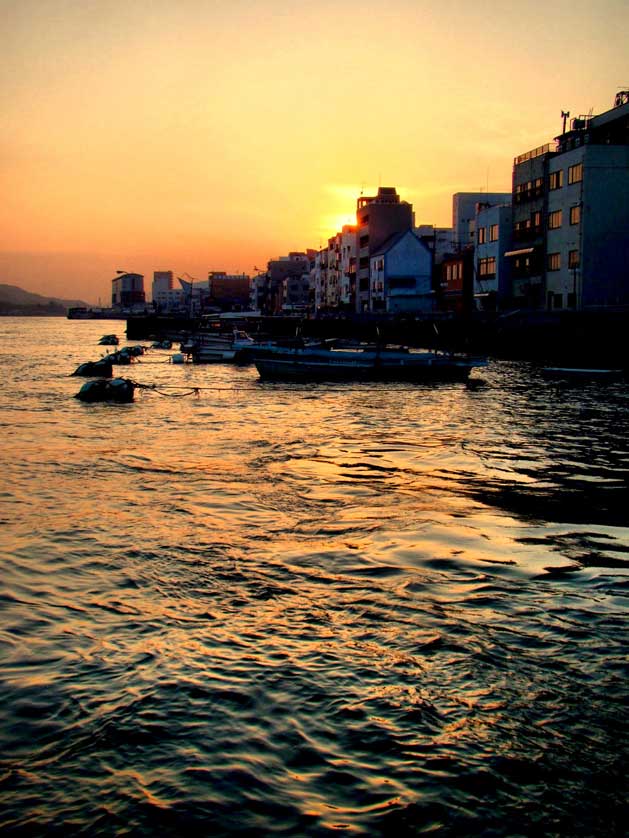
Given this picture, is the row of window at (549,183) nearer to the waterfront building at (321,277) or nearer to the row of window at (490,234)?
the row of window at (490,234)

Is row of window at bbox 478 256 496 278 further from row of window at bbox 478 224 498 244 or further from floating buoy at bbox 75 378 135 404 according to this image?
floating buoy at bbox 75 378 135 404

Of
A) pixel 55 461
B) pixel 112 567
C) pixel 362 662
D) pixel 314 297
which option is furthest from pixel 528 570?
pixel 314 297

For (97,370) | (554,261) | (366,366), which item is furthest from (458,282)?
(97,370)

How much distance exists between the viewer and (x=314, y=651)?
902 centimetres

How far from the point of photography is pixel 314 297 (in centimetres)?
16688

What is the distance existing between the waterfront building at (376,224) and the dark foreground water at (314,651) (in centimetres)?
9654

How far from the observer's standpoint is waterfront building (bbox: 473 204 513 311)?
276 feet

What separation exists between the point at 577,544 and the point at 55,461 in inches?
586

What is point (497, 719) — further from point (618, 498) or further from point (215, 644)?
point (618, 498)

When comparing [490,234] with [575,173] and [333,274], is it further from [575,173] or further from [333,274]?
[333,274]

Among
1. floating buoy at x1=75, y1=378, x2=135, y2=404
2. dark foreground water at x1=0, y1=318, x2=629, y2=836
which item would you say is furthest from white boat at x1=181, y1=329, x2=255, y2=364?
dark foreground water at x1=0, y1=318, x2=629, y2=836

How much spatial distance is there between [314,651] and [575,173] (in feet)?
227

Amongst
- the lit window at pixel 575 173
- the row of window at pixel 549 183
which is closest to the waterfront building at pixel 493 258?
the row of window at pixel 549 183

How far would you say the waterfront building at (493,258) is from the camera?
84250 mm
